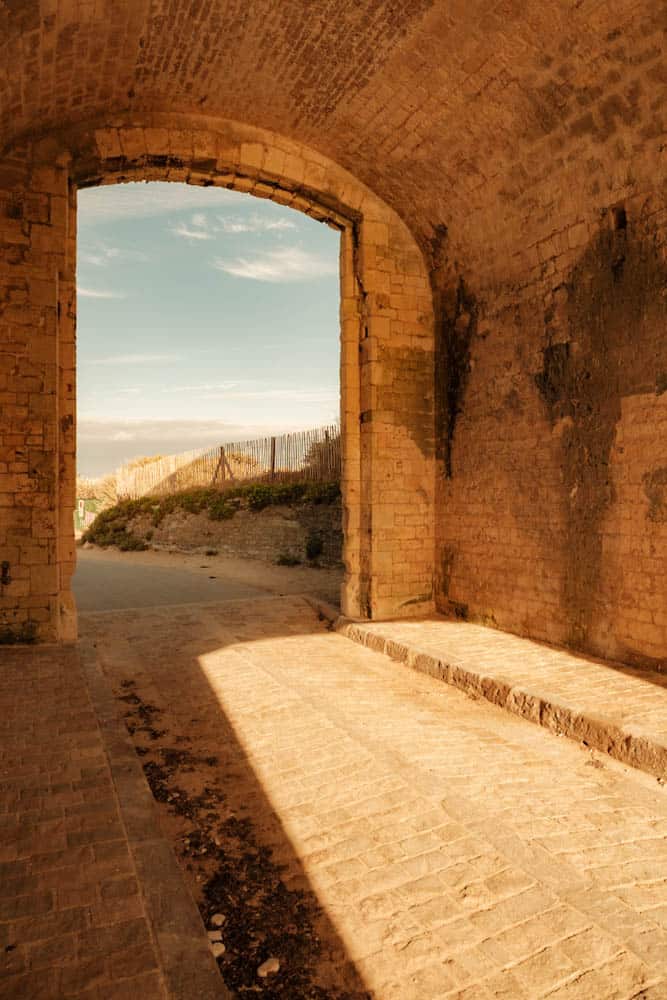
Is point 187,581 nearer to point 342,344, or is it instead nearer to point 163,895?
point 342,344

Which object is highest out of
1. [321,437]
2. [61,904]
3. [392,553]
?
[321,437]

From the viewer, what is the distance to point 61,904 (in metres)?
2.69

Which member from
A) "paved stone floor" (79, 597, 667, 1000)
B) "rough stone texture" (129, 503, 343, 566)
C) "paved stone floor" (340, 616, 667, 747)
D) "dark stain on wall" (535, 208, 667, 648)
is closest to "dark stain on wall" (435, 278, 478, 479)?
"dark stain on wall" (535, 208, 667, 648)

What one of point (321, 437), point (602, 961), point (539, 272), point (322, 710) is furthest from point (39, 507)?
point (321, 437)

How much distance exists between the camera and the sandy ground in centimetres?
1155

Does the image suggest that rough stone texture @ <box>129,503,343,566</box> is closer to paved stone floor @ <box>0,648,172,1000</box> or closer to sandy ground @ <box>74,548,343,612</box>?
sandy ground @ <box>74,548,343,612</box>

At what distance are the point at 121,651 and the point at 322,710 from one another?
127 inches

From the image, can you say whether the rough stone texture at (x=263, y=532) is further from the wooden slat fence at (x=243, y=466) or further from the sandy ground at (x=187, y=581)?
the wooden slat fence at (x=243, y=466)

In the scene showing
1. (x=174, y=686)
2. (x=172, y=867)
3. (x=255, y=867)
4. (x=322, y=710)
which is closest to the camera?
(x=172, y=867)

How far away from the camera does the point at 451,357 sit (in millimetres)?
9180

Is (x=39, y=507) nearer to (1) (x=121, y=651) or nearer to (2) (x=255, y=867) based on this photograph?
(1) (x=121, y=651)

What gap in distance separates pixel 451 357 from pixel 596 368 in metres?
2.70

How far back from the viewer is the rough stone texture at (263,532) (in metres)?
16.5

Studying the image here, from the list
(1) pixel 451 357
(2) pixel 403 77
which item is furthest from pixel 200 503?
(2) pixel 403 77
